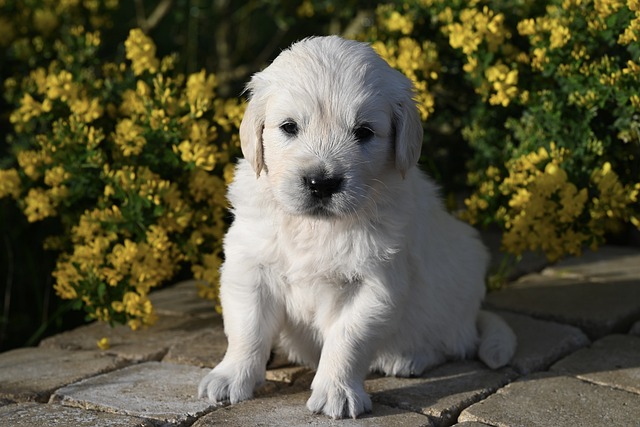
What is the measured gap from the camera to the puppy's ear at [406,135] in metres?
2.86

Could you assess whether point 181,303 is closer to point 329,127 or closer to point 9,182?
point 9,182

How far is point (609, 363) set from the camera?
3.42 meters

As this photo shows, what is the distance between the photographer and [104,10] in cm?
531

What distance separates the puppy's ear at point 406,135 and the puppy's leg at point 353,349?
0.45m

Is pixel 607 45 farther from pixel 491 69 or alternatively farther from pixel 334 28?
pixel 334 28

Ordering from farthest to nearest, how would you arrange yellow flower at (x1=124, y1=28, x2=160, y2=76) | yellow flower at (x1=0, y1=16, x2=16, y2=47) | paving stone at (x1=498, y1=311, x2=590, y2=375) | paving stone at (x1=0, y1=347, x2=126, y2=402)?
yellow flower at (x1=0, y1=16, x2=16, y2=47)
yellow flower at (x1=124, y1=28, x2=160, y2=76)
paving stone at (x1=498, y1=311, x2=590, y2=375)
paving stone at (x1=0, y1=347, x2=126, y2=402)

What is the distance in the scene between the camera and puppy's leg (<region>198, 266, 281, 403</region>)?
9.72 ft

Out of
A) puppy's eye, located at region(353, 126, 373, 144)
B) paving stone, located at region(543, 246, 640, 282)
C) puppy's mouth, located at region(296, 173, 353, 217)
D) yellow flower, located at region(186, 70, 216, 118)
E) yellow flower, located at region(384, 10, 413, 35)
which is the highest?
yellow flower, located at region(384, 10, 413, 35)

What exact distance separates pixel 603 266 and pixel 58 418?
11.3 feet

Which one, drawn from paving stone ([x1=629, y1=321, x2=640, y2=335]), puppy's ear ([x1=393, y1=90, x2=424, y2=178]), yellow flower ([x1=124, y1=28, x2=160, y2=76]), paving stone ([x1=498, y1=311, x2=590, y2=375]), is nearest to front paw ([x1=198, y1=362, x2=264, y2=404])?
puppy's ear ([x1=393, y1=90, x2=424, y2=178])

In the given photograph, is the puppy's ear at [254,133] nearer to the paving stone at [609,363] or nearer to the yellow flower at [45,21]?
the paving stone at [609,363]

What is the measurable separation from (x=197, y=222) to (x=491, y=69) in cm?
155

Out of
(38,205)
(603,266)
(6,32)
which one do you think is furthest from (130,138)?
(603,266)

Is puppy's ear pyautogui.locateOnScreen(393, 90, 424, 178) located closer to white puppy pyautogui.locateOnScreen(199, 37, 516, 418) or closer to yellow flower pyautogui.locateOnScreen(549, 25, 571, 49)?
white puppy pyautogui.locateOnScreen(199, 37, 516, 418)
